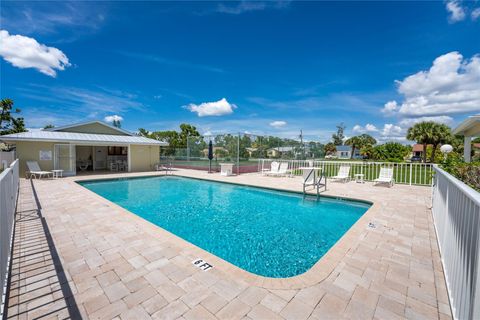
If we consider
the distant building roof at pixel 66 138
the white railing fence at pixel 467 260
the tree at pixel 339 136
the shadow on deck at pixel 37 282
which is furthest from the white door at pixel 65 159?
the tree at pixel 339 136

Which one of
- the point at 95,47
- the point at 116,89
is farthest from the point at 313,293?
the point at 116,89

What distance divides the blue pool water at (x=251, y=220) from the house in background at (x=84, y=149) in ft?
15.1

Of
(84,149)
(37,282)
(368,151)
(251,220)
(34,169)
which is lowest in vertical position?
(251,220)

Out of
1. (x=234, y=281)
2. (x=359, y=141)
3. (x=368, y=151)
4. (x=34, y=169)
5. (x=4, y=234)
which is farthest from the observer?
(x=359, y=141)

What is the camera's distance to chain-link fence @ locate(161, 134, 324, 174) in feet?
47.6

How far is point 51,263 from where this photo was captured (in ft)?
9.78

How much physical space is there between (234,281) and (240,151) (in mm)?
12012

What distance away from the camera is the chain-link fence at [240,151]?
1450 cm

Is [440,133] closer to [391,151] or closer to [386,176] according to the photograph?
[391,151]

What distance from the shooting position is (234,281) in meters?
2.56

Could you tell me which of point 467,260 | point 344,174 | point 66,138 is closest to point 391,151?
point 344,174

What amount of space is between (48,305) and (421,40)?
48.3 ft

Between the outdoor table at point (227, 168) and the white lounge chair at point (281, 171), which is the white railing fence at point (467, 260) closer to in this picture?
the white lounge chair at point (281, 171)

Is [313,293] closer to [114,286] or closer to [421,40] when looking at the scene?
[114,286]
